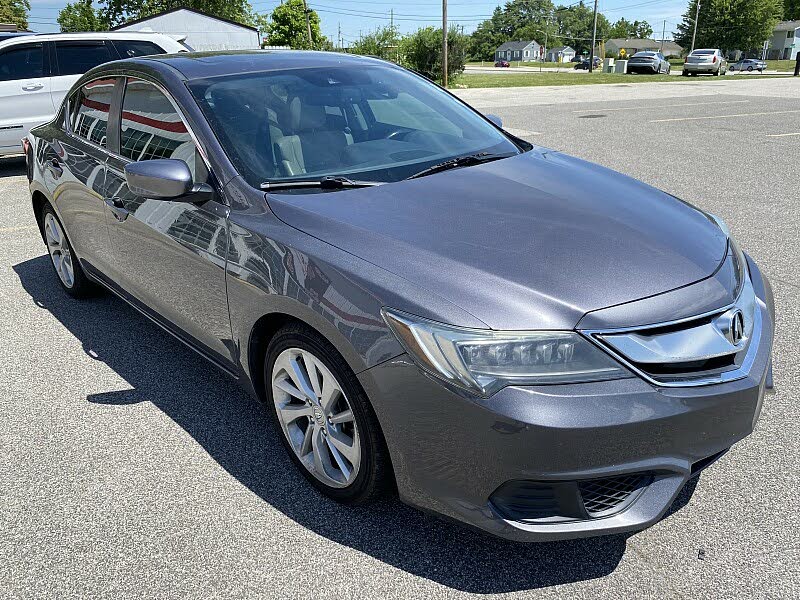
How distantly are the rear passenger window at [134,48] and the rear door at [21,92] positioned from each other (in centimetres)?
100

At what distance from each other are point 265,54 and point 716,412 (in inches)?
114

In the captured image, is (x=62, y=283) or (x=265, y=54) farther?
(x=62, y=283)

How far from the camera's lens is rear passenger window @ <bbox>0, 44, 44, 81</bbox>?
9.69 m

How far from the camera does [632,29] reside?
6683 inches

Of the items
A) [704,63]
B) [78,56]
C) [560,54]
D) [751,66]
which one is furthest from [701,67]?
[560,54]

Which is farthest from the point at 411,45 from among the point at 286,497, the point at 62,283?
the point at 286,497

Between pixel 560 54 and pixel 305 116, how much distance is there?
156 m

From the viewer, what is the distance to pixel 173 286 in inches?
129

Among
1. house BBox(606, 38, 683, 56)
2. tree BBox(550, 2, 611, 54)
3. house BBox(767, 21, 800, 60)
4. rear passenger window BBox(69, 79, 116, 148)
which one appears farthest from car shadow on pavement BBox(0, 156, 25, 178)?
tree BBox(550, 2, 611, 54)

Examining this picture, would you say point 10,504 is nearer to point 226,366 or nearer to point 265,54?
point 226,366

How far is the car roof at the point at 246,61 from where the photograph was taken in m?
3.44

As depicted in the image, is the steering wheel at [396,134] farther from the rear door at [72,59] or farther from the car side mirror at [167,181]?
the rear door at [72,59]

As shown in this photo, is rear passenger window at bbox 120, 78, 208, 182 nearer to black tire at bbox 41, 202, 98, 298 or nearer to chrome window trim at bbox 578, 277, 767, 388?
black tire at bbox 41, 202, 98, 298

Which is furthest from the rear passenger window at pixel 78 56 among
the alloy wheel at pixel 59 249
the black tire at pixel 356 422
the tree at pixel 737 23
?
the tree at pixel 737 23
